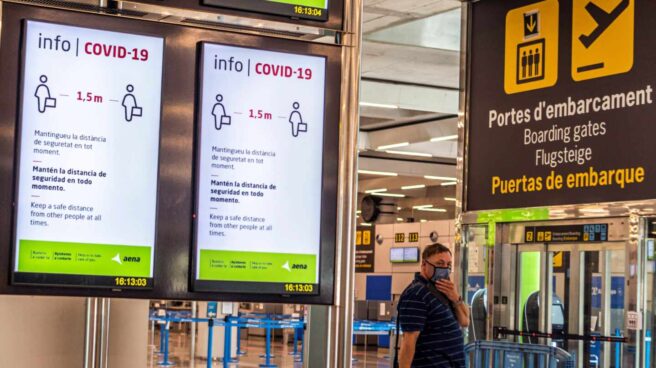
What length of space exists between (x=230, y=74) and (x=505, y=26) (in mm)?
4904

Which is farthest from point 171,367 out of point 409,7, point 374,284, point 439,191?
point 439,191

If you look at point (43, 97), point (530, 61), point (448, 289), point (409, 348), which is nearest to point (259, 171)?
point (43, 97)

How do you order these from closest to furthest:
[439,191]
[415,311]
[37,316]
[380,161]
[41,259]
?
1. [41,259]
2. [37,316]
3. [415,311]
4. [380,161]
5. [439,191]

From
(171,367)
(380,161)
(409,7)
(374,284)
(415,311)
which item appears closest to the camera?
(415,311)

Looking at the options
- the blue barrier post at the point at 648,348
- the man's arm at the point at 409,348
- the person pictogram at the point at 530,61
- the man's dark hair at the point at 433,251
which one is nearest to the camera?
the man's arm at the point at 409,348

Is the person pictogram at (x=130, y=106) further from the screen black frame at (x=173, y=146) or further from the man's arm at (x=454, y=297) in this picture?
the man's arm at (x=454, y=297)

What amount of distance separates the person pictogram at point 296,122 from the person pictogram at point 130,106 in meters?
0.55

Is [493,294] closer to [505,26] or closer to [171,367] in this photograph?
[505,26]

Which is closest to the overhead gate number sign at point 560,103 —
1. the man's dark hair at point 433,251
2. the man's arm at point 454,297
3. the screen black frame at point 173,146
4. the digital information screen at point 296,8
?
the man's dark hair at point 433,251

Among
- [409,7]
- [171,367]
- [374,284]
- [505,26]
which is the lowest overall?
[171,367]

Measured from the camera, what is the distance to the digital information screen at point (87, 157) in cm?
356

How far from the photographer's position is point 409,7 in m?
13.2

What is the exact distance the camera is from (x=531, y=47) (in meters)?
8.13

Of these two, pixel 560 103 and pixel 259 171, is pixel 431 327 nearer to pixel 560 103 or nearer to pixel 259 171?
pixel 560 103
